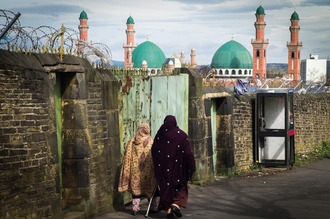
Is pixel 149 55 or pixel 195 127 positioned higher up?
pixel 149 55

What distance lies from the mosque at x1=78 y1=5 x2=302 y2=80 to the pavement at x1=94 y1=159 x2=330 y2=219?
248 feet

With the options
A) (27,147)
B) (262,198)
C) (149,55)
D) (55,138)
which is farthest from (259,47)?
(27,147)

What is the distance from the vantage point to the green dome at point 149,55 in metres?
96.8

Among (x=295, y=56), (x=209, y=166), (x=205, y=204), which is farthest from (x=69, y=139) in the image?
(x=295, y=56)

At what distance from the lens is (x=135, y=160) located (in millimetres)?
10211

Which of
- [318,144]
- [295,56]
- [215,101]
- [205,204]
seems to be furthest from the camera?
[295,56]

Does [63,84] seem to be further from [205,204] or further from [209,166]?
[209,166]

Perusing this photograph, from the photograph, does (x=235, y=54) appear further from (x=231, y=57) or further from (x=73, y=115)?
(x=73, y=115)

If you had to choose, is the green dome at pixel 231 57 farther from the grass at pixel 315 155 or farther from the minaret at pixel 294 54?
the grass at pixel 315 155

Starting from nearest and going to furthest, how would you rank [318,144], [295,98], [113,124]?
[113,124], [295,98], [318,144]

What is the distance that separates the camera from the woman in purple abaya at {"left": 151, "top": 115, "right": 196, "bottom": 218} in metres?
9.91

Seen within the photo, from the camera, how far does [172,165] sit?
9.92 m

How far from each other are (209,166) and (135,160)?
5.30m

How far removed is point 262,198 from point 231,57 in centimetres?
9911
